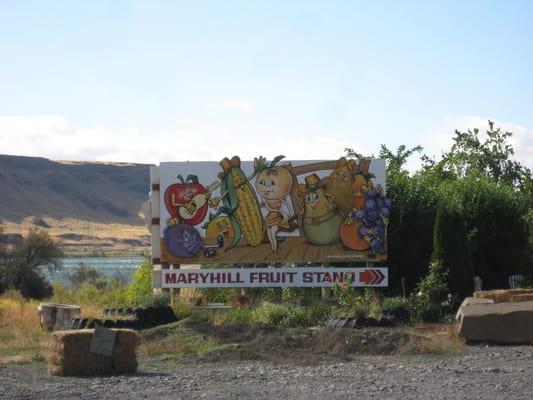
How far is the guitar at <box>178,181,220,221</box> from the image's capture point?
26000mm

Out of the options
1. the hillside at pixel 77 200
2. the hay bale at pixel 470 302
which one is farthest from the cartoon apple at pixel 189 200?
the hillside at pixel 77 200

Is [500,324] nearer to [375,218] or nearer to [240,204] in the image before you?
[375,218]

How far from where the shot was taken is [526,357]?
16031 mm

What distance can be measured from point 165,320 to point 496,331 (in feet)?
23.9

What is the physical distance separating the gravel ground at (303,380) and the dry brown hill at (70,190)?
104957 mm

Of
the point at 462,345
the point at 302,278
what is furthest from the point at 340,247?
the point at 462,345

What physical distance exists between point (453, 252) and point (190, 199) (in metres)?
7.07

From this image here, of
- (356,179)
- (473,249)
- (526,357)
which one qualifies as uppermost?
(356,179)

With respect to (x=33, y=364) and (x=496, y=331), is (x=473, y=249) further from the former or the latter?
(x=33, y=364)

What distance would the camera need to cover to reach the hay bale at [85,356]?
14.4 m

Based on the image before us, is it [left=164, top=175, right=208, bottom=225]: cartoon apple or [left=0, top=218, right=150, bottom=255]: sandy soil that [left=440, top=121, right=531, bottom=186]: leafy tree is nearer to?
[left=164, top=175, right=208, bottom=225]: cartoon apple

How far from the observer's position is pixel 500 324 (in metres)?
17.8

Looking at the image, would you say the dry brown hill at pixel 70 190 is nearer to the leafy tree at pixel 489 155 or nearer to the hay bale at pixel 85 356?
the leafy tree at pixel 489 155

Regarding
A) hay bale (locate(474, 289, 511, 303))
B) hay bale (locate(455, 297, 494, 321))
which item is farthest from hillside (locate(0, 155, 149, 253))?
hay bale (locate(455, 297, 494, 321))
